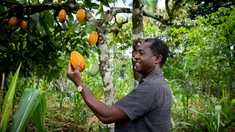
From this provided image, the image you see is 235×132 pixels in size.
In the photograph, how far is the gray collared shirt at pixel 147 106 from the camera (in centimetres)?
114

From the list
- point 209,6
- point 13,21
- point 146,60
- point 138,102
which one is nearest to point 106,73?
point 146,60

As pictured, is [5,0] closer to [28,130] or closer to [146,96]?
[28,130]

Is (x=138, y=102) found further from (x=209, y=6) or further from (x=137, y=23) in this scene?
(x=209, y=6)

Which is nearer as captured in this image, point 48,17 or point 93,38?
point 93,38

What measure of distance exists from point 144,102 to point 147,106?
0.03 meters

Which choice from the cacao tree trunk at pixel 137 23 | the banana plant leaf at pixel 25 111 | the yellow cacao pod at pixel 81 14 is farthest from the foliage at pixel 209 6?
the banana plant leaf at pixel 25 111

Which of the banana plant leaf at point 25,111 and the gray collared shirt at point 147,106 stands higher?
the banana plant leaf at point 25,111

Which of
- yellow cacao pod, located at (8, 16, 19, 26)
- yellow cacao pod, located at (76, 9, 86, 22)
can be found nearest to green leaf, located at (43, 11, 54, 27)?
yellow cacao pod, located at (8, 16, 19, 26)

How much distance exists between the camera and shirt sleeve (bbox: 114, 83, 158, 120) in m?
1.14

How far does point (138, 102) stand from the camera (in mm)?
1141

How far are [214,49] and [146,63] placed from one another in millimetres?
2014

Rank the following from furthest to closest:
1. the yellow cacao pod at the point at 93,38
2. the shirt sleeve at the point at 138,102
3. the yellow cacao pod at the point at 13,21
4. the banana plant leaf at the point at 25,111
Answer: the yellow cacao pod at the point at 13,21
the yellow cacao pod at the point at 93,38
the shirt sleeve at the point at 138,102
the banana plant leaf at the point at 25,111

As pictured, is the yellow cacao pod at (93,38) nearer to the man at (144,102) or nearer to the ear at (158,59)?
the man at (144,102)

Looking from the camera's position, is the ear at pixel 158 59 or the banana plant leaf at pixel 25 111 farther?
the ear at pixel 158 59
